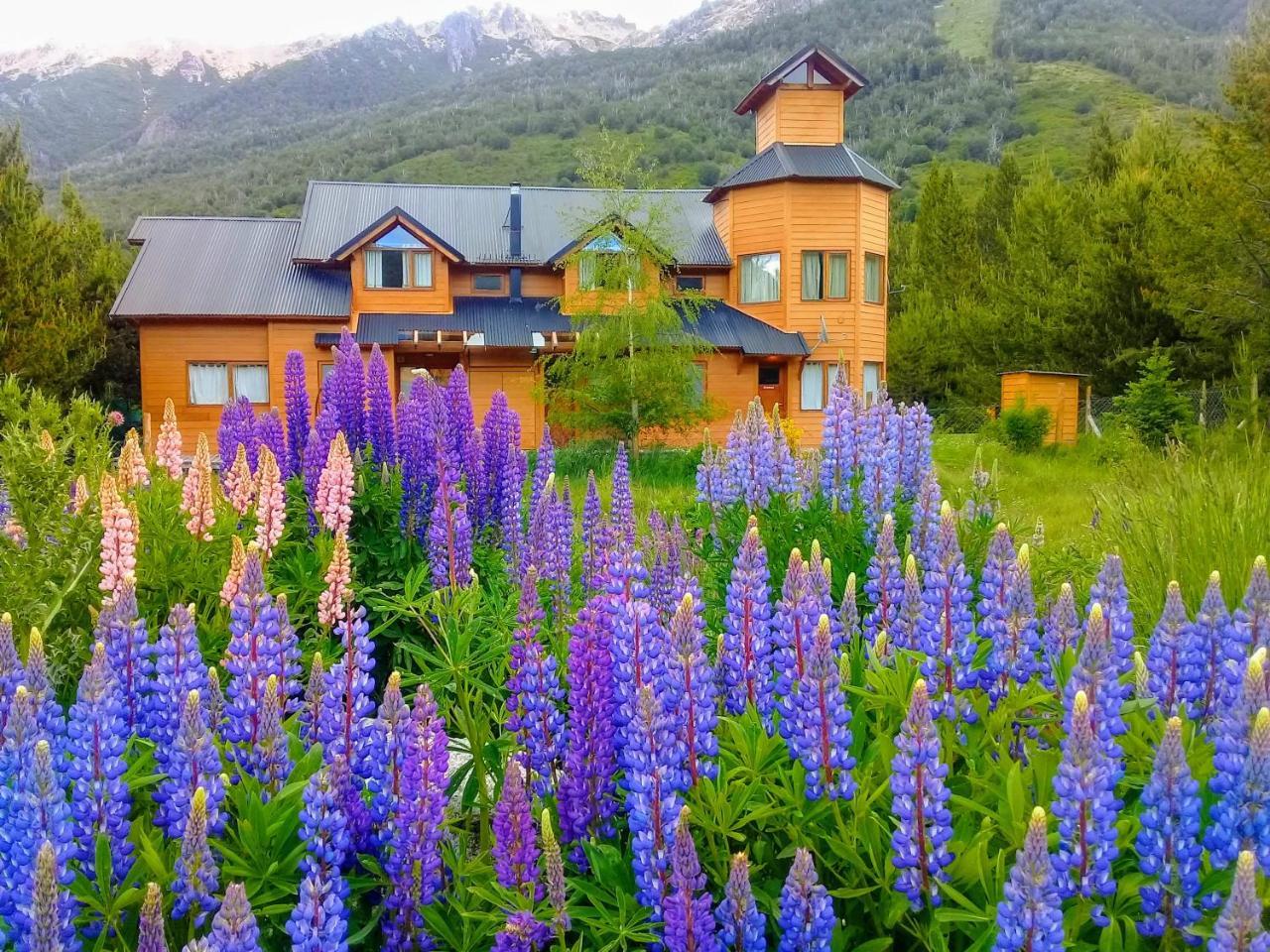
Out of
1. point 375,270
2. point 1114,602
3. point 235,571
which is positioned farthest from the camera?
point 375,270

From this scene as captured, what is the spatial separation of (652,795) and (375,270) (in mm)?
26142

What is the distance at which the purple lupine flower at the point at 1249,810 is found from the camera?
1.86m

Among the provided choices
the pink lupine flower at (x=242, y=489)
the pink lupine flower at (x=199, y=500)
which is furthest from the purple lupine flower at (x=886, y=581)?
the pink lupine flower at (x=242, y=489)

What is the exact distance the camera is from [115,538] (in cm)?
369

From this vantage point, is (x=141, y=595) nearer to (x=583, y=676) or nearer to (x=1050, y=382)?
(x=583, y=676)

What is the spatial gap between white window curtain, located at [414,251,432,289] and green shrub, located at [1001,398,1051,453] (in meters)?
15.6

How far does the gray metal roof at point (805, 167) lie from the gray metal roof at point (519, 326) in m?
3.63

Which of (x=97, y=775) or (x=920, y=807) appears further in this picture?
(x=97, y=775)

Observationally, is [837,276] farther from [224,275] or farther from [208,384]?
[208,384]

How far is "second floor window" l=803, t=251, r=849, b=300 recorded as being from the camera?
2620 centimetres

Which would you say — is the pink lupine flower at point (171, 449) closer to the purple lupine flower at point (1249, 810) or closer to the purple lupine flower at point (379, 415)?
the purple lupine flower at point (379, 415)

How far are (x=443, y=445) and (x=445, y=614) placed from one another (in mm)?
2177

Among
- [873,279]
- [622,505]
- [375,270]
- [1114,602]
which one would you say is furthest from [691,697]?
[873,279]

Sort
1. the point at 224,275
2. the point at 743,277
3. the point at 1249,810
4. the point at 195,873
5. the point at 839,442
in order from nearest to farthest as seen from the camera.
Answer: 1. the point at 1249,810
2. the point at 195,873
3. the point at 839,442
4. the point at 224,275
5. the point at 743,277
